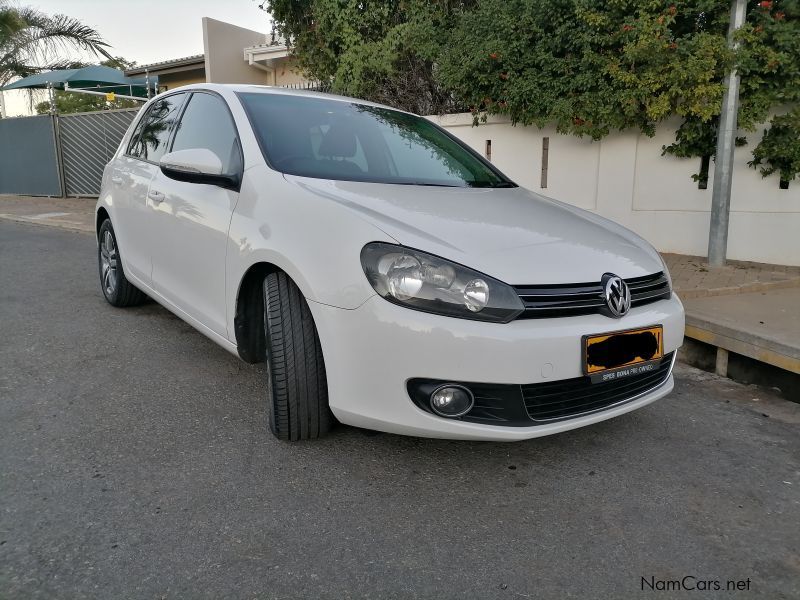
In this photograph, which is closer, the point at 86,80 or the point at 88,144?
the point at 88,144

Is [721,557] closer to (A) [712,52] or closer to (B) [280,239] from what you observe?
(B) [280,239]

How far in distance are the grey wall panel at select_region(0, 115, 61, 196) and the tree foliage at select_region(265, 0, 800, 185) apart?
810cm

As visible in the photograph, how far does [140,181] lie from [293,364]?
2214 mm

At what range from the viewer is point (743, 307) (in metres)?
4.67

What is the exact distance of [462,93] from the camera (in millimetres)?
7949

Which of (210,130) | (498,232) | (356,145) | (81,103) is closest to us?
(498,232)

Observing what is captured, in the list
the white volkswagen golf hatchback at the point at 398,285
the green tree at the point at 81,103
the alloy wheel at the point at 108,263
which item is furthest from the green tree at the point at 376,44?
the green tree at the point at 81,103

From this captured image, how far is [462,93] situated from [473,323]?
6.23 metres

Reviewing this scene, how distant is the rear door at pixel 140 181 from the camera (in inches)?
160

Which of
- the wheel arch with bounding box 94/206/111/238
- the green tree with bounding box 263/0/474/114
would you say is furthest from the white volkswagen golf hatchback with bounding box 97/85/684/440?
the green tree with bounding box 263/0/474/114

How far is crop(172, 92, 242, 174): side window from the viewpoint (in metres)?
3.21

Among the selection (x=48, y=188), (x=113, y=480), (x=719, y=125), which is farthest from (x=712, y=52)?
(x=48, y=188)

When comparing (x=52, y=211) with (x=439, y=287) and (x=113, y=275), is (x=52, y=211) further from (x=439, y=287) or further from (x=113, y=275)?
(x=439, y=287)

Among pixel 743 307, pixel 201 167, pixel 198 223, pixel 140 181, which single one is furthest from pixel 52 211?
pixel 743 307
